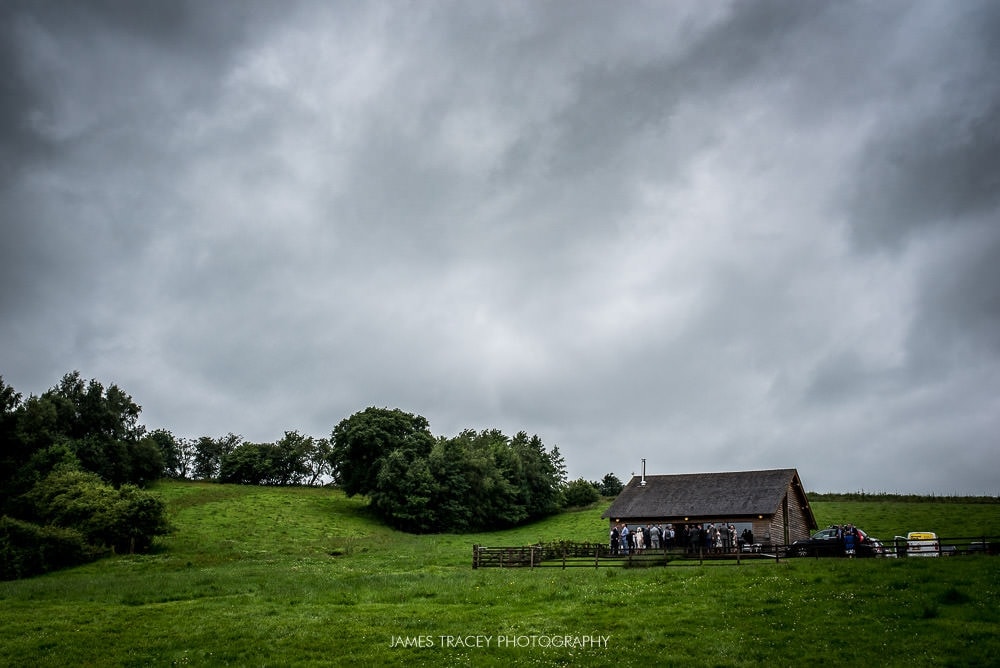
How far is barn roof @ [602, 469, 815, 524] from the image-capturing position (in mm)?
45594

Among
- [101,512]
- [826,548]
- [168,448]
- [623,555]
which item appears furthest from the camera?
[168,448]

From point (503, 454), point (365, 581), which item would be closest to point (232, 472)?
point (503, 454)

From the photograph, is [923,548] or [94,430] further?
[94,430]

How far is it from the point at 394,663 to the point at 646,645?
7.26 meters

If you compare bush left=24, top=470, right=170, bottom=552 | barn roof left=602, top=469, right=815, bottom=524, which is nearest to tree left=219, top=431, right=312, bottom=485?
bush left=24, top=470, right=170, bottom=552

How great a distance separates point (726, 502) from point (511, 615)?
1050 inches

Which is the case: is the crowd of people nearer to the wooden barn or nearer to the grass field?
the wooden barn

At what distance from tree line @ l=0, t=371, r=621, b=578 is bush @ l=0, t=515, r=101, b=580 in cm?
368

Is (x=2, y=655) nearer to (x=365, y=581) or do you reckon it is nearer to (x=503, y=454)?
(x=365, y=581)

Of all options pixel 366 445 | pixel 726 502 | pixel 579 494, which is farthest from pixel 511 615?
pixel 579 494

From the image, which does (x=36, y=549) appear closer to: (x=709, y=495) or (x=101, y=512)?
(x=101, y=512)

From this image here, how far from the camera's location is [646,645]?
20.0 meters

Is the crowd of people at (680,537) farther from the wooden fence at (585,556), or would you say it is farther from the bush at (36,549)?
the bush at (36,549)

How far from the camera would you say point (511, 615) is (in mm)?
24375
